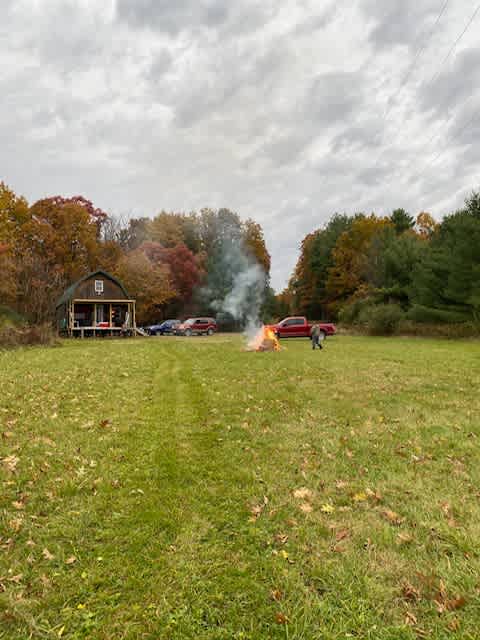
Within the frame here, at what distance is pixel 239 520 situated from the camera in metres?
3.72

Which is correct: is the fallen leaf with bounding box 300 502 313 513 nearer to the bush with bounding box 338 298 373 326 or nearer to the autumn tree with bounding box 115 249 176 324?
the bush with bounding box 338 298 373 326

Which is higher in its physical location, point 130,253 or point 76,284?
point 130,253

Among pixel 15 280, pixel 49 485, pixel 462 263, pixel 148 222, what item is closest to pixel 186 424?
pixel 49 485

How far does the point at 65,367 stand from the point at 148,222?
4586 cm

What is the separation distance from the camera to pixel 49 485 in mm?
4426

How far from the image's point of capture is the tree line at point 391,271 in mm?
27078

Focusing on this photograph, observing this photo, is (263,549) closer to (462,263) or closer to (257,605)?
(257,605)

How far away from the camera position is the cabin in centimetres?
3453

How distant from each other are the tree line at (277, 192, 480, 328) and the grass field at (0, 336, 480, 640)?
2242cm

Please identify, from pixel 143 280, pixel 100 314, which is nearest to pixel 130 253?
pixel 143 280

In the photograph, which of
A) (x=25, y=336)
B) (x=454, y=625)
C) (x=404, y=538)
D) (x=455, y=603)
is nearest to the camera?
(x=454, y=625)

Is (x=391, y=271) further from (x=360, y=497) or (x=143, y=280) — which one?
(x=360, y=497)

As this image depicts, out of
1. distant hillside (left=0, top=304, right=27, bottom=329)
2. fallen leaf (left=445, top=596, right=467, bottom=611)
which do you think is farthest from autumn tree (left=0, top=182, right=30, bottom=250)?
fallen leaf (left=445, top=596, right=467, bottom=611)

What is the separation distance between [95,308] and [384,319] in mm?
25402
